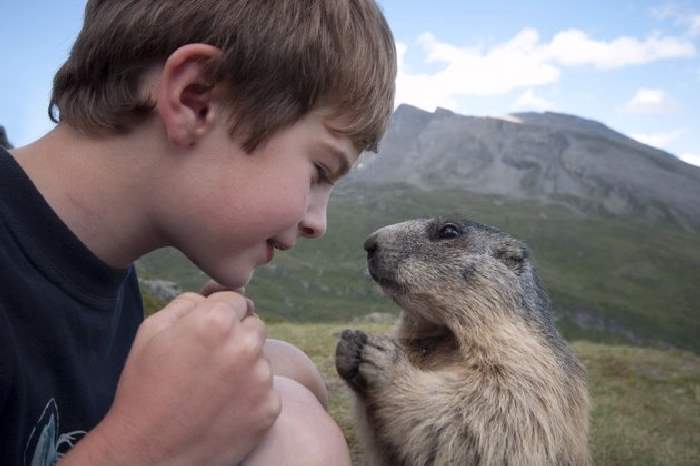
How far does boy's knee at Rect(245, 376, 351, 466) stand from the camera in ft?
7.00

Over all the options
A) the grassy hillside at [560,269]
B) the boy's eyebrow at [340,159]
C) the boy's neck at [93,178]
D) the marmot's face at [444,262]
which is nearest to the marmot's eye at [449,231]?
the marmot's face at [444,262]

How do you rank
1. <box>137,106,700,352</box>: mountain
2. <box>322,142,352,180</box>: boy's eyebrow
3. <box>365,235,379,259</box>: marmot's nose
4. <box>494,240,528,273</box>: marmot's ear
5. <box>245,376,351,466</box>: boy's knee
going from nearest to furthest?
1. <box>245,376,351,466</box>: boy's knee
2. <box>322,142,352,180</box>: boy's eyebrow
3. <box>365,235,379,259</box>: marmot's nose
4. <box>494,240,528,273</box>: marmot's ear
5. <box>137,106,700,352</box>: mountain

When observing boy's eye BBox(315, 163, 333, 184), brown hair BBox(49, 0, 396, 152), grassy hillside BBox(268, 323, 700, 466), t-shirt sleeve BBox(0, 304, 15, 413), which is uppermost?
brown hair BBox(49, 0, 396, 152)

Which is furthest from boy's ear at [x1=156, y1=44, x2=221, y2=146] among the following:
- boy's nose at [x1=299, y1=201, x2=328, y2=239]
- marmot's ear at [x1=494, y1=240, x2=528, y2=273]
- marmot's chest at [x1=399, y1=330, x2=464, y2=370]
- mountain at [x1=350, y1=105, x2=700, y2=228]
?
mountain at [x1=350, y1=105, x2=700, y2=228]

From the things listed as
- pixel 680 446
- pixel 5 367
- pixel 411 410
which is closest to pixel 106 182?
pixel 5 367

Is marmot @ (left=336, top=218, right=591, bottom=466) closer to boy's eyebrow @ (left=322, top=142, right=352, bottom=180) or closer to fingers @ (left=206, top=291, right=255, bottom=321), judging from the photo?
boy's eyebrow @ (left=322, top=142, right=352, bottom=180)

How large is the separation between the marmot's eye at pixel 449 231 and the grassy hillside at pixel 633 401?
2168 mm

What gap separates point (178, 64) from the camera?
2371mm

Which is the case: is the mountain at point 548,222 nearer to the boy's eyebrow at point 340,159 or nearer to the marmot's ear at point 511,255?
the marmot's ear at point 511,255

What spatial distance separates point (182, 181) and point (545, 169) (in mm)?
153391

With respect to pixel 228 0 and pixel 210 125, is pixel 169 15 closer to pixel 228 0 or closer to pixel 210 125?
pixel 228 0

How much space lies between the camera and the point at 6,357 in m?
1.99

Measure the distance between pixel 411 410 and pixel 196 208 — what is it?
175 centimetres

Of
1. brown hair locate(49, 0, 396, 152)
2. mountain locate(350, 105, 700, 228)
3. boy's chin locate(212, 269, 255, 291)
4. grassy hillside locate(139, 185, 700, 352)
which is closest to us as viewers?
brown hair locate(49, 0, 396, 152)
